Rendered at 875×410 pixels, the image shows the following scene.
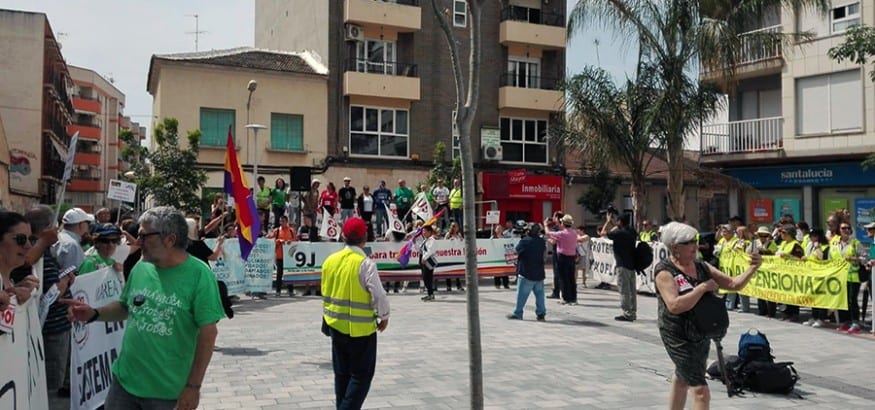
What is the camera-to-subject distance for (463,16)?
34.2 metres

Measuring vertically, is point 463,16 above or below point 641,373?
above

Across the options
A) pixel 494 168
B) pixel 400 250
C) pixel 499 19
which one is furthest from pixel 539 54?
pixel 400 250

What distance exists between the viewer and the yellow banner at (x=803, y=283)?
1276 centimetres

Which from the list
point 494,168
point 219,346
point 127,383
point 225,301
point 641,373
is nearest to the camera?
point 127,383

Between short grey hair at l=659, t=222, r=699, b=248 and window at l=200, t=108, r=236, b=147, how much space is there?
1010 inches

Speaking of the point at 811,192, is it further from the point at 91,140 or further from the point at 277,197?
the point at 91,140

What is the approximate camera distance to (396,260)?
62.1ft

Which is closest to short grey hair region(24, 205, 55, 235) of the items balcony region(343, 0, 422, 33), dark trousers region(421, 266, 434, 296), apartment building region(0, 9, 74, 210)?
dark trousers region(421, 266, 434, 296)

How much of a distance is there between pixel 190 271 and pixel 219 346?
6.73 meters

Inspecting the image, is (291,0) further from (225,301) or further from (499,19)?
(225,301)

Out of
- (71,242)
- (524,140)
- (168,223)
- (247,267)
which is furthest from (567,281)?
(524,140)

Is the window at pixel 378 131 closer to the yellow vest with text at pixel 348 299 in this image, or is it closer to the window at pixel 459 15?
the window at pixel 459 15

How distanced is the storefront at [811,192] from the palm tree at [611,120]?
6.97 meters

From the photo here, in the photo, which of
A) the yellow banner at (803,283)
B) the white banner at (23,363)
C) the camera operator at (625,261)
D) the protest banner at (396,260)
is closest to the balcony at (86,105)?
the protest banner at (396,260)
